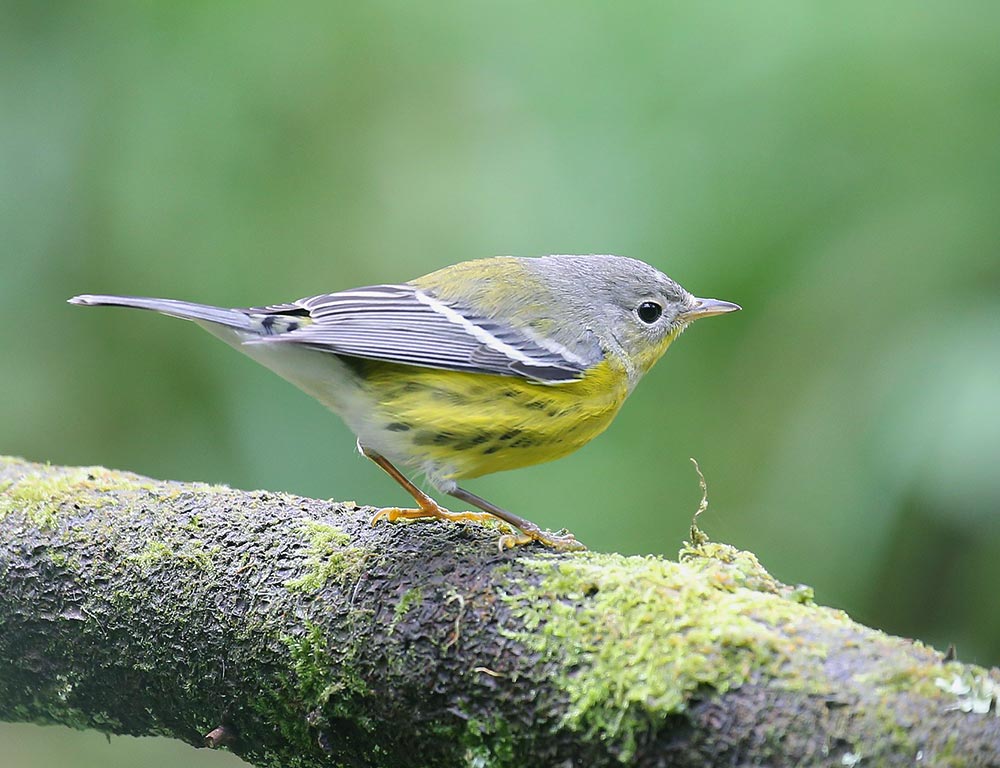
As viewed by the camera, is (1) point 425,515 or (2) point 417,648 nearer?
(2) point 417,648

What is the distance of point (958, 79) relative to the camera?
517 cm

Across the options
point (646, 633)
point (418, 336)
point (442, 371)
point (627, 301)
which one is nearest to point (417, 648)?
point (646, 633)

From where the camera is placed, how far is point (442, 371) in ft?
11.2

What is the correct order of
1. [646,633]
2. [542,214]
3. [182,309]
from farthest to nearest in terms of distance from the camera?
[542,214]
[182,309]
[646,633]

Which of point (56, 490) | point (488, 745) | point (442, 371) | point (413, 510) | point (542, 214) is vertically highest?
point (542, 214)

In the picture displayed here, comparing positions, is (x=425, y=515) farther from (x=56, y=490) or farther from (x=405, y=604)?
(x=56, y=490)

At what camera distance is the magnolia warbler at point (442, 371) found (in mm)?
3342

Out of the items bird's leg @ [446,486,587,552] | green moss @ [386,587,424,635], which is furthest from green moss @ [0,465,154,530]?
green moss @ [386,587,424,635]

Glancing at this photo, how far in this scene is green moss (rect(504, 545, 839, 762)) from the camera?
6.90 ft

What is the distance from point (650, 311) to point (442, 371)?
124cm

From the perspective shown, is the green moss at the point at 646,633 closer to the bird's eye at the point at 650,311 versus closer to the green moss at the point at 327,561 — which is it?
the green moss at the point at 327,561

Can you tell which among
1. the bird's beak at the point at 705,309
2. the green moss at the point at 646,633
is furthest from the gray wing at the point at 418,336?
the green moss at the point at 646,633

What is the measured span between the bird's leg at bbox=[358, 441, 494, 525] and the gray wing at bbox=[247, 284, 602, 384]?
1.54ft

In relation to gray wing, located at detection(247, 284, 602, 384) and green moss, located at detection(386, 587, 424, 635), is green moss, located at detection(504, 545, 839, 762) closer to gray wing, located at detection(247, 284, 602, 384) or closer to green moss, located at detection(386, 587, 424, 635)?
green moss, located at detection(386, 587, 424, 635)
